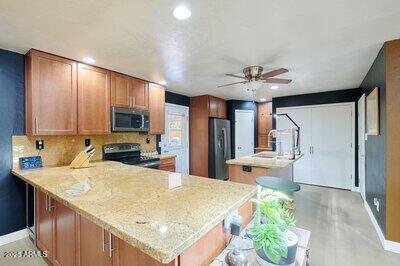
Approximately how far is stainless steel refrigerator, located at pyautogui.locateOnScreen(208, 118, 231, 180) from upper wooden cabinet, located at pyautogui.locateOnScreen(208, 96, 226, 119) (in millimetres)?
190

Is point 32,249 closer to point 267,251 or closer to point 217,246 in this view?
point 217,246

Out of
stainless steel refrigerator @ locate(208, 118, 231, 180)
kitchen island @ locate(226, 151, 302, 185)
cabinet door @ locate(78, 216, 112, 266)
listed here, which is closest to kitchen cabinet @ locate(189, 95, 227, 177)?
stainless steel refrigerator @ locate(208, 118, 231, 180)

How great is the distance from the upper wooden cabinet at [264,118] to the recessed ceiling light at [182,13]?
509 centimetres

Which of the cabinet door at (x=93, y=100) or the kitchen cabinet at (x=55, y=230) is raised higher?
the cabinet door at (x=93, y=100)

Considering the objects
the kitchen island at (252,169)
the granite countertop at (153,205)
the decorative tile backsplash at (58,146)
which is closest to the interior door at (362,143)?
the kitchen island at (252,169)

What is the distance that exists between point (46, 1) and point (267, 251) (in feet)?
7.38

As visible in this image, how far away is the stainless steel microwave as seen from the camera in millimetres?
3260

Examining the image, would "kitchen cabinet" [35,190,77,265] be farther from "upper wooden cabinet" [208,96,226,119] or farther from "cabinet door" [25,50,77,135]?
"upper wooden cabinet" [208,96,226,119]

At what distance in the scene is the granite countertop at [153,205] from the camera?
0.85 m

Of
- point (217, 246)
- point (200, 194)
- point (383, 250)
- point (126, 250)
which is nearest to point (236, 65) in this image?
point (200, 194)

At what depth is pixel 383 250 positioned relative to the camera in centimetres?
231

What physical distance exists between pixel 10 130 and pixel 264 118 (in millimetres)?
5946

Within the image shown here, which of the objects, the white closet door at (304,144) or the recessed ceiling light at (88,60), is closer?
the recessed ceiling light at (88,60)

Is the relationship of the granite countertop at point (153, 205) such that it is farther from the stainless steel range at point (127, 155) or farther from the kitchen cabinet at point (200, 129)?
the kitchen cabinet at point (200, 129)
